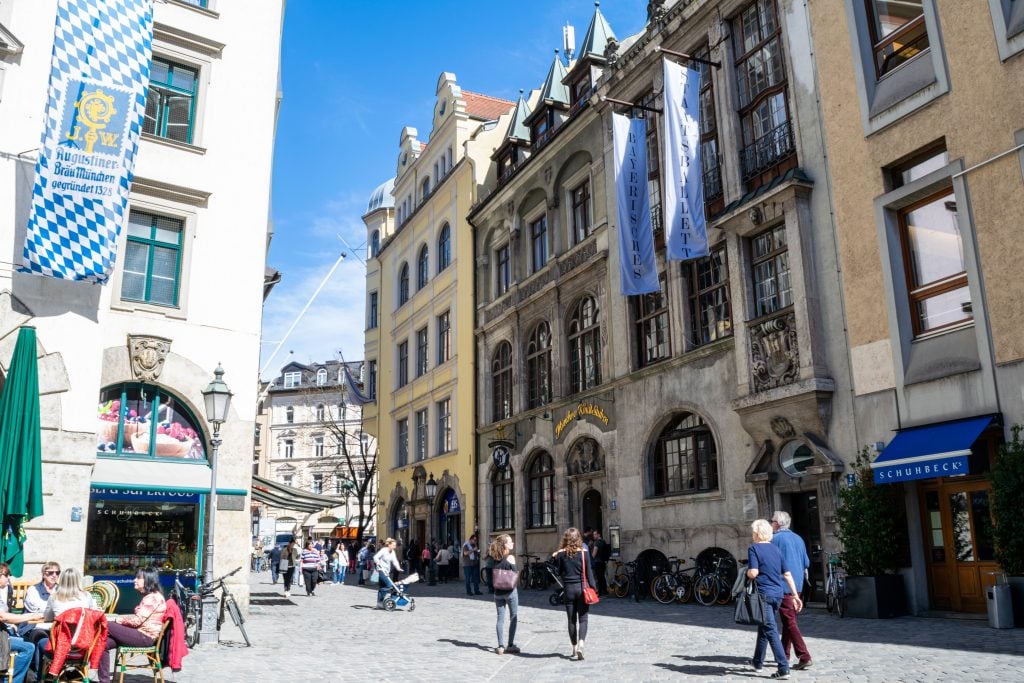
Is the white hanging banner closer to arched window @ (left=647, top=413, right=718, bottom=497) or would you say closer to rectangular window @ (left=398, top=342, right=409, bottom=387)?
arched window @ (left=647, top=413, right=718, bottom=497)

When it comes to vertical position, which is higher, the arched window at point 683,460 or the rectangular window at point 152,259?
the rectangular window at point 152,259

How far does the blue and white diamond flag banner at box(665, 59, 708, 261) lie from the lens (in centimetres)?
1986

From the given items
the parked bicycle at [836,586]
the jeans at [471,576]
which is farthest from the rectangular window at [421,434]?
the parked bicycle at [836,586]

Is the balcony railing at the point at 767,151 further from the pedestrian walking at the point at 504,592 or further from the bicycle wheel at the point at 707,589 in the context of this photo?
the pedestrian walking at the point at 504,592

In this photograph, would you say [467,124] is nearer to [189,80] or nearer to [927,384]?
[189,80]

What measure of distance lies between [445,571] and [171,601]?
24.1 m

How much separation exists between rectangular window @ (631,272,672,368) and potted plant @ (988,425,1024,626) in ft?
32.7

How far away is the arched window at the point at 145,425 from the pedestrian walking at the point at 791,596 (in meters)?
11.3

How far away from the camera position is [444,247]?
38219 millimetres

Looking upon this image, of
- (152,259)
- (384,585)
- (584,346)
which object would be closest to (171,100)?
(152,259)

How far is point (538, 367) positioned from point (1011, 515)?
18004mm

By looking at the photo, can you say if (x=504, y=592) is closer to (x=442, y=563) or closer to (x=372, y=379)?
(x=442, y=563)

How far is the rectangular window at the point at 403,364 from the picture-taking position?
4119 centimetres

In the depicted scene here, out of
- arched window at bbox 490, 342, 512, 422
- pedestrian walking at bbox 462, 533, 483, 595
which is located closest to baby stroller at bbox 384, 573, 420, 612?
pedestrian walking at bbox 462, 533, 483, 595
